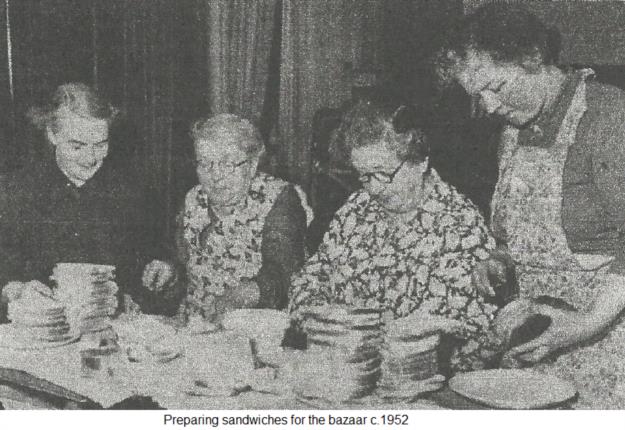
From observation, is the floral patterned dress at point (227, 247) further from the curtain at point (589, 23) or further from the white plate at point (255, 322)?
the curtain at point (589, 23)

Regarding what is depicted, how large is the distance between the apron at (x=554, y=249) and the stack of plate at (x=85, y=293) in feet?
3.13

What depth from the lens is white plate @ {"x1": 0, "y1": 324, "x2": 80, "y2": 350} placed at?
1508 mm

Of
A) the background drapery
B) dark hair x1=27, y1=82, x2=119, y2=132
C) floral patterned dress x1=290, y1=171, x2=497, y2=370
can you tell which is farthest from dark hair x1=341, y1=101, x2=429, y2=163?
→ dark hair x1=27, y1=82, x2=119, y2=132

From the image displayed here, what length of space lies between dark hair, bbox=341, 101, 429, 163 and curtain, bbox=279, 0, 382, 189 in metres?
0.40

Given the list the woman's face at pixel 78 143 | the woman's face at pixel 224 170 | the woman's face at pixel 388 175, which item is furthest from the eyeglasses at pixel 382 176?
the woman's face at pixel 78 143

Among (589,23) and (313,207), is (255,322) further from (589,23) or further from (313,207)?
(589,23)

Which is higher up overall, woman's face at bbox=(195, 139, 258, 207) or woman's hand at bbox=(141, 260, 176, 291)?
woman's face at bbox=(195, 139, 258, 207)

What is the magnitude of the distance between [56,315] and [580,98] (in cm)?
126

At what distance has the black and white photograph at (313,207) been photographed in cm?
130

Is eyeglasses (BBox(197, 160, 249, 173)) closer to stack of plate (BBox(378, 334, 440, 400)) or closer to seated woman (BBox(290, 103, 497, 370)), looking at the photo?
seated woman (BBox(290, 103, 497, 370))

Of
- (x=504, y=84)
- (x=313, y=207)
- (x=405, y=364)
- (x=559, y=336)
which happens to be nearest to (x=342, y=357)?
(x=405, y=364)

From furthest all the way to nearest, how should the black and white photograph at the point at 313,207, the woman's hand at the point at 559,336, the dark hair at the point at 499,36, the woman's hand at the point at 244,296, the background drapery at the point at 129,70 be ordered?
the background drapery at the point at 129,70
the woman's hand at the point at 244,296
the dark hair at the point at 499,36
the woman's hand at the point at 559,336
the black and white photograph at the point at 313,207
